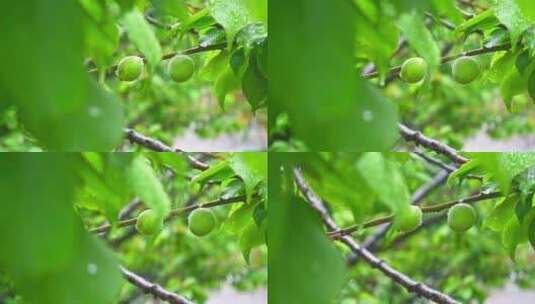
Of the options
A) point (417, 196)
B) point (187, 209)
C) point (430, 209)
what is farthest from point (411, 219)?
point (417, 196)

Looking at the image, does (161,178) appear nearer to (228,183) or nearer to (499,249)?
(228,183)

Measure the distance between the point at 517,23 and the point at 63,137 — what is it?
701 millimetres

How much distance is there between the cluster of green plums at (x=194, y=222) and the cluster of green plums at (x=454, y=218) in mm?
310

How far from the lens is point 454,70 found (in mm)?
1705

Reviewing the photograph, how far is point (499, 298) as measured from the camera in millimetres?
2553

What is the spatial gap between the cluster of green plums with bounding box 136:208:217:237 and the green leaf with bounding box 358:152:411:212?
342mm

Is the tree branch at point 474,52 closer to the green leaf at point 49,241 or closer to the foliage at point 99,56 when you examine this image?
the foliage at point 99,56

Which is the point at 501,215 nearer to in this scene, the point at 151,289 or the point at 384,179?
the point at 384,179

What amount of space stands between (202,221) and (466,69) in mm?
503

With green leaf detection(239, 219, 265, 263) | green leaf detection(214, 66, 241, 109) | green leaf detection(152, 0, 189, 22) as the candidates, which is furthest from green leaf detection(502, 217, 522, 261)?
green leaf detection(152, 0, 189, 22)

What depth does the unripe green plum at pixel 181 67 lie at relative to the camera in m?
1.68

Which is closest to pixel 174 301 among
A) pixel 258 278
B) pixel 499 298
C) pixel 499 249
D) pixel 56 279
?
pixel 56 279

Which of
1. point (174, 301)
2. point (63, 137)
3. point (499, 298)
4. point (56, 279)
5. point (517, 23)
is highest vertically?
point (517, 23)

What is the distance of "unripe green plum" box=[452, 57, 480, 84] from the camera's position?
1.68 meters
